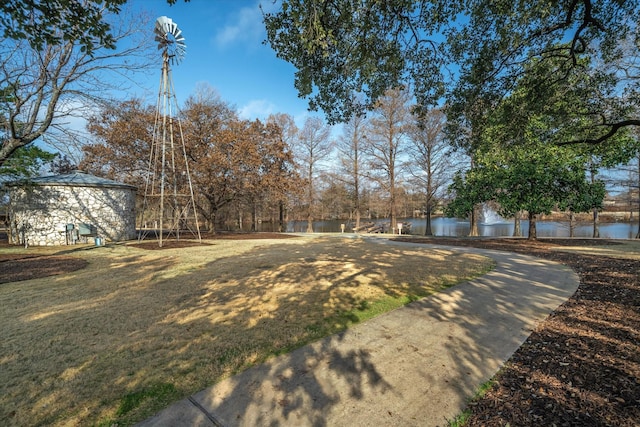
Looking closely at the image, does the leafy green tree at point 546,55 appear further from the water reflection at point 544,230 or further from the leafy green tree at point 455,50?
the water reflection at point 544,230

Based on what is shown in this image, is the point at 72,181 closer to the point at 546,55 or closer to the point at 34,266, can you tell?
the point at 34,266

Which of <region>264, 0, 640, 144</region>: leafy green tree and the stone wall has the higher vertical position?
<region>264, 0, 640, 144</region>: leafy green tree

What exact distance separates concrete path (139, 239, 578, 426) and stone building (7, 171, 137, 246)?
45.4 ft

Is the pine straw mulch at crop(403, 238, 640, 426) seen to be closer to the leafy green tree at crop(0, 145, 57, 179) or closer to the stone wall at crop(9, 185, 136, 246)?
the leafy green tree at crop(0, 145, 57, 179)

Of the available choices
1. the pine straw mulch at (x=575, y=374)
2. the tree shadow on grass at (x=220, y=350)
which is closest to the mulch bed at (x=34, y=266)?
the tree shadow on grass at (x=220, y=350)

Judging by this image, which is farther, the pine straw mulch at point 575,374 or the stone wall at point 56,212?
the stone wall at point 56,212

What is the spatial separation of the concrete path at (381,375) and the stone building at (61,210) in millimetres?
13853

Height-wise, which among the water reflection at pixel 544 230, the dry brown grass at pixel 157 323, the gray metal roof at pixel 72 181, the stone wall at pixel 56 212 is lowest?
the water reflection at pixel 544 230

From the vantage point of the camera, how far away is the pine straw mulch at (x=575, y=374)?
2.12 metres

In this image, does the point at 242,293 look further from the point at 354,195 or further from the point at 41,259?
the point at 354,195

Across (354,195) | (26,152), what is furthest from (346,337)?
(354,195)

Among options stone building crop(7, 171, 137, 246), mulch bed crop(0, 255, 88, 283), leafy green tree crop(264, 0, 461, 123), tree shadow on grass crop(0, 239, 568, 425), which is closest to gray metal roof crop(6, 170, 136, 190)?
stone building crop(7, 171, 137, 246)

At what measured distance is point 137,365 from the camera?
9.30 feet

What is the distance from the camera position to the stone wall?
41.8 feet
